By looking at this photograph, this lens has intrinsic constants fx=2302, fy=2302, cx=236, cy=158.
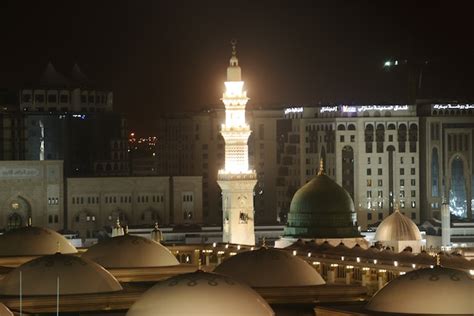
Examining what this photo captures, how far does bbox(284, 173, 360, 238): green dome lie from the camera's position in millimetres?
83062

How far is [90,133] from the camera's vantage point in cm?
12244

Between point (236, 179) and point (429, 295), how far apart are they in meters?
41.3

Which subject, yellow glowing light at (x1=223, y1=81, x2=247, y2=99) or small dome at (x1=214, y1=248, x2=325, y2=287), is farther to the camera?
yellow glowing light at (x1=223, y1=81, x2=247, y2=99)

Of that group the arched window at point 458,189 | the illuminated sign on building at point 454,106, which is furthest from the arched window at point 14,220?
the arched window at point 458,189

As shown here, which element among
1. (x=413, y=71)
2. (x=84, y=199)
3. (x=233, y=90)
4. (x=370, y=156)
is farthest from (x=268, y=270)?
(x=413, y=71)

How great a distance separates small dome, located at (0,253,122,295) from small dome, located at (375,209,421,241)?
34366 millimetres

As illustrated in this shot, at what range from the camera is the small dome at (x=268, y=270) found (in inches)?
1978

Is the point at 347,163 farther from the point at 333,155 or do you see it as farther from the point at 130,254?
the point at 130,254

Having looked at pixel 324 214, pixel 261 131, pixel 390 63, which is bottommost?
pixel 324 214

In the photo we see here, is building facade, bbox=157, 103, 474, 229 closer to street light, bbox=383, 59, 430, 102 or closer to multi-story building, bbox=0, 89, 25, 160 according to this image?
street light, bbox=383, 59, 430, 102

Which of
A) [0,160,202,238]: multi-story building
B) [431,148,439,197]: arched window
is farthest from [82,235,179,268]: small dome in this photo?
[431,148,439,197]: arched window

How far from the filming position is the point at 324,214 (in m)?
83.1

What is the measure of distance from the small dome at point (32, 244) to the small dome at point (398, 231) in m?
21.0

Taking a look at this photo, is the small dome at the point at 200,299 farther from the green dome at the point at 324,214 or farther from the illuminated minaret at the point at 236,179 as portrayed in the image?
the green dome at the point at 324,214
